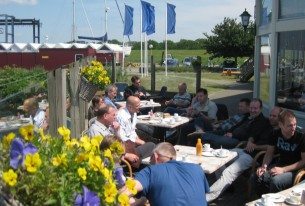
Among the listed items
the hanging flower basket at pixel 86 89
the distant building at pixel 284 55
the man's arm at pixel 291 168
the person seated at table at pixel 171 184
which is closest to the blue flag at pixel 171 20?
the distant building at pixel 284 55

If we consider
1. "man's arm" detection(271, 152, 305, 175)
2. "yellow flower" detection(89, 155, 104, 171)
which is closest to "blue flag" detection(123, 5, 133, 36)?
"man's arm" detection(271, 152, 305, 175)

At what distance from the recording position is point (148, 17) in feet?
89.3

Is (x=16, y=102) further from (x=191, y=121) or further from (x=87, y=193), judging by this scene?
(x=191, y=121)

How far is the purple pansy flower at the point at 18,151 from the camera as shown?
6.40ft

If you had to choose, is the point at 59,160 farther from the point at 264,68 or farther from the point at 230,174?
the point at 264,68

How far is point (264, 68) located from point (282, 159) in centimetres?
469

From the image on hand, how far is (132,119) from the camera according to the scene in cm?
718

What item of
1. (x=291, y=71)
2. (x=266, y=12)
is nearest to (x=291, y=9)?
(x=291, y=71)

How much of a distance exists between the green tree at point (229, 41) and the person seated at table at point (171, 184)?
38.0m

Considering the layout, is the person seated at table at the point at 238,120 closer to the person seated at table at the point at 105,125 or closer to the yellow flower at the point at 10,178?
the person seated at table at the point at 105,125

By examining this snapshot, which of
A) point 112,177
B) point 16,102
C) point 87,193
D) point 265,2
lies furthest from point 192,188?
point 265,2

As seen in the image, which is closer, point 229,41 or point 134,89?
point 134,89

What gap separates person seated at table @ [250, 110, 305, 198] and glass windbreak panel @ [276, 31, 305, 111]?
7.30ft

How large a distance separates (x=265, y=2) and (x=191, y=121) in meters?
3.26
